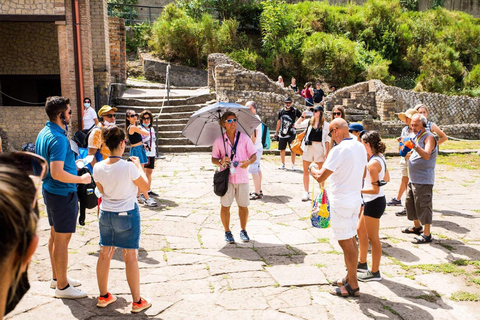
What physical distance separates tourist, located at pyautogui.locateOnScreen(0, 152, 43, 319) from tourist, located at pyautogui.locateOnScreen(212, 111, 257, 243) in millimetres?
4451

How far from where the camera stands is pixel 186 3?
2522 centimetres

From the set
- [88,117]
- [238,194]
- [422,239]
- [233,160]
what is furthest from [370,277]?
[88,117]

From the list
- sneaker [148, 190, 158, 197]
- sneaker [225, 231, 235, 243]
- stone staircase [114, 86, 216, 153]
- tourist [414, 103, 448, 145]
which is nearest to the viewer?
sneaker [225, 231, 235, 243]

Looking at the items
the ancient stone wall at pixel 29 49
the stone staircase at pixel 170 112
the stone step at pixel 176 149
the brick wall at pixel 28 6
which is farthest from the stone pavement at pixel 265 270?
the ancient stone wall at pixel 29 49

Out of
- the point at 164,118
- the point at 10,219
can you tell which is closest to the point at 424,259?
the point at 10,219

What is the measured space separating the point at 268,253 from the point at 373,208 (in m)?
1.51

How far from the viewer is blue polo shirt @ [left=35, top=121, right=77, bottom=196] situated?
4.09 m

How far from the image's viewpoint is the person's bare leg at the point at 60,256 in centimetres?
420

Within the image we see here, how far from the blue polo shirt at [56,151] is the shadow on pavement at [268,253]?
2185 millimetres

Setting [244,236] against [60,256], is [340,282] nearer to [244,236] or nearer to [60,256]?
[244,236]

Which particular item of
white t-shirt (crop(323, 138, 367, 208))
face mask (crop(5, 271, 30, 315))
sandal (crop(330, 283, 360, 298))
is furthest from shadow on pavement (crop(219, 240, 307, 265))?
face mask (crop(5, 271, 30, 315))

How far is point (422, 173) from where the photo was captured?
589 cm

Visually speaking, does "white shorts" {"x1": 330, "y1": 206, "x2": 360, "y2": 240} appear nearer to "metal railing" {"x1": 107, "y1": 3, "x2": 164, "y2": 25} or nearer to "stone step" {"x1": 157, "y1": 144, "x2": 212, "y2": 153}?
"stone step" {"x1": 157, "y1": 144, "x2": 212, "y2": 153}

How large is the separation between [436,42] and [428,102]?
688 centimetres
